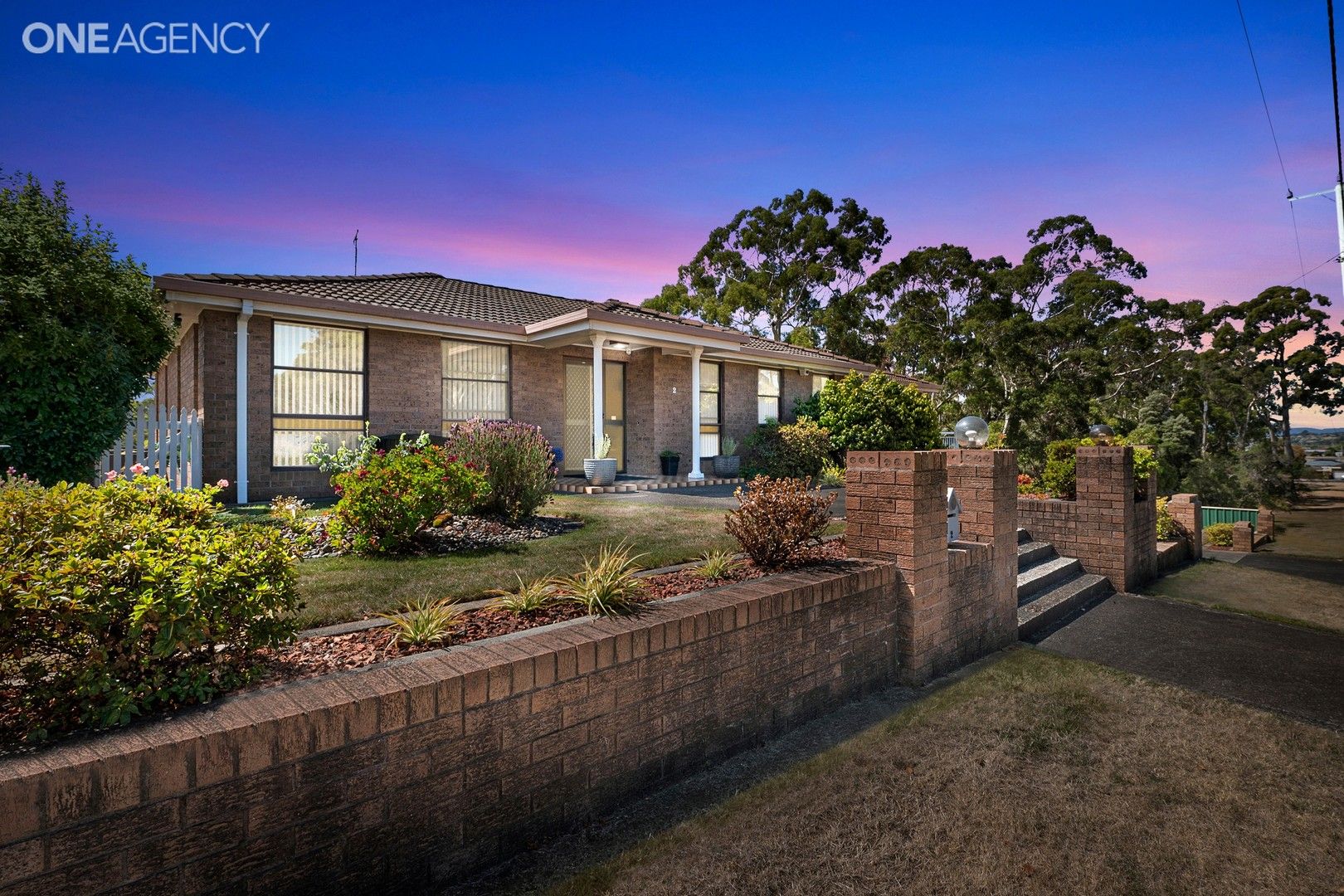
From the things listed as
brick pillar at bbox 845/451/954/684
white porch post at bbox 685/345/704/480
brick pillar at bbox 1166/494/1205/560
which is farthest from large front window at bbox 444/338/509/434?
brick pillar at bbox 1166/494/1205/560

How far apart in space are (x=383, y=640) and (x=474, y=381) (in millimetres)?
10521

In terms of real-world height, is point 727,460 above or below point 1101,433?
below

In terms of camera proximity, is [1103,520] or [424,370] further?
[424,370]

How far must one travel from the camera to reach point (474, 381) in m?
12.9

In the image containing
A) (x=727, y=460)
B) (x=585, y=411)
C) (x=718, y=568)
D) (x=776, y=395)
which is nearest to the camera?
(x=718, y=568)

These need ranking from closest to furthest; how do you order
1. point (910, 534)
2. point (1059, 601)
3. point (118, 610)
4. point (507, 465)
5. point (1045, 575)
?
point (118, 610) < point (910, 534) < point (1059, 601) < point (1045, 575) < point (507, 465)

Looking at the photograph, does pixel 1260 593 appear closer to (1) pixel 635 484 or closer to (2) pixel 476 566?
(2) pixel 476 566

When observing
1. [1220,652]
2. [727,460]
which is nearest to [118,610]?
[1220,652]

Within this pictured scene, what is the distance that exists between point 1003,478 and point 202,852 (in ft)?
18.0

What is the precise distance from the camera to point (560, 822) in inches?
100

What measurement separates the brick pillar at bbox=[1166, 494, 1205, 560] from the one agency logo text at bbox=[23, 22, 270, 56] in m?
14.7

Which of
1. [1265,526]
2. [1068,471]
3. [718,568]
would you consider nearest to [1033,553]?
[1068,471]

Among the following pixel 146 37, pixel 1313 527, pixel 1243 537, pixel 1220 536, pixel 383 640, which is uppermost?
pixel 146 37

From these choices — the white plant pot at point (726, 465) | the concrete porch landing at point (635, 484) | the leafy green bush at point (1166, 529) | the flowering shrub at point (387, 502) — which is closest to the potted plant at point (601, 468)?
the concrete porch landing at point (635, 484)
